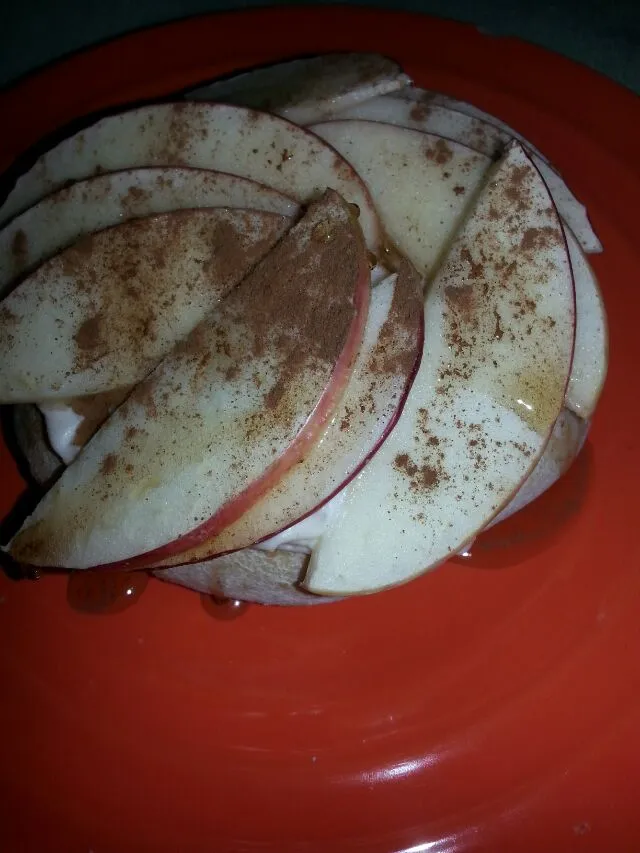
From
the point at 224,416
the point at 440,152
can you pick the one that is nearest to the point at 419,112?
the point at 440,152

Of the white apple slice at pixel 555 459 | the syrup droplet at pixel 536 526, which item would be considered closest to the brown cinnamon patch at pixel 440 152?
the white apple slice at pixel 555 459

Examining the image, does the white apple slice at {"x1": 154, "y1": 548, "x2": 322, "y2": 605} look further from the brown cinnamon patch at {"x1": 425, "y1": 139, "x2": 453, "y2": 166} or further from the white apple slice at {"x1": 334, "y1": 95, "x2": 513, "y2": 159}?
the white apple slice at {"x1": 334, "y1": 95, "x2": 513, "y2": 159}

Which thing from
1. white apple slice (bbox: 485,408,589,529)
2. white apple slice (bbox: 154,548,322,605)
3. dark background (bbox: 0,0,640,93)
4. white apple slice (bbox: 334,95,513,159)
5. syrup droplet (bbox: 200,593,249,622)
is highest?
dark background (bbox: 0,0,640,93)

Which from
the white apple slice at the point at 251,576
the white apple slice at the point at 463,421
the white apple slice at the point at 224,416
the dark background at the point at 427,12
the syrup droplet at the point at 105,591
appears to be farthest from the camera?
the dark background at the point at 427,12

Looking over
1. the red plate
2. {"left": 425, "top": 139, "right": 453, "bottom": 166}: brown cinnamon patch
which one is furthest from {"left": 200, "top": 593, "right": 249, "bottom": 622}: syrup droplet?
{"left": 425, "top": 139, "right": 453, "bottom": 166}: brown cinnamon patch

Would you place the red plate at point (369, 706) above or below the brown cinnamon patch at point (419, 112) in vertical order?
below

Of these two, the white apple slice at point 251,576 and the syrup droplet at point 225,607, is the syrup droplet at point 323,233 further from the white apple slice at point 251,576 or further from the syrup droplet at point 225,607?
the syrup droplet at point 225,607

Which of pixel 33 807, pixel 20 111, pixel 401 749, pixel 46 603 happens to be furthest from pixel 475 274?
pixel 20 111
